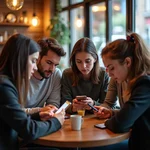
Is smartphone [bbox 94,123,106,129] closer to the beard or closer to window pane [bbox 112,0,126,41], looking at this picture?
the beard

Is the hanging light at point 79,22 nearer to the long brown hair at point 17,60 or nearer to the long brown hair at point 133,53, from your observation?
the long brown hair at point 133,53

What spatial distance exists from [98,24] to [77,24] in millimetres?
729

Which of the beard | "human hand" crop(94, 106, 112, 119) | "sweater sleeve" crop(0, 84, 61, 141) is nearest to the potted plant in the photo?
the beard

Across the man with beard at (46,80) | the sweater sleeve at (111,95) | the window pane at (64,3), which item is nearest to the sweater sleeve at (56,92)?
the man with beard at (46,80)

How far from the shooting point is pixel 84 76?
92.9 inches

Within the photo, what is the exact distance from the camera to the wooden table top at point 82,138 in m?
1.42

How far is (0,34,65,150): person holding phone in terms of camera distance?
139 cm

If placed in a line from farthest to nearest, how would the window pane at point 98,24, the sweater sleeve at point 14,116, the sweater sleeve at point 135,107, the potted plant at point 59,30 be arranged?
the potted plant at point 59,30 < the window pane at point 98,24 < the sweater sleeve at point 135,107 < the sweater sleeve at point 14,116

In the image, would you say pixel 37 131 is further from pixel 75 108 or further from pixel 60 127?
pixel 75 108

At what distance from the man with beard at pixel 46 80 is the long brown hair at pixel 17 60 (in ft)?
2.07

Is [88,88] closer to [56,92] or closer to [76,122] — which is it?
[56,92]

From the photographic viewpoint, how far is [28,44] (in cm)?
147

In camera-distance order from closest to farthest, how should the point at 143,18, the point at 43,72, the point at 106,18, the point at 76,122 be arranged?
the point at 76,122 → the point at 43,72 → the point at 143,18 → the point at 106,18

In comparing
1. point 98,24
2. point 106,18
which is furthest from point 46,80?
point 98,24
